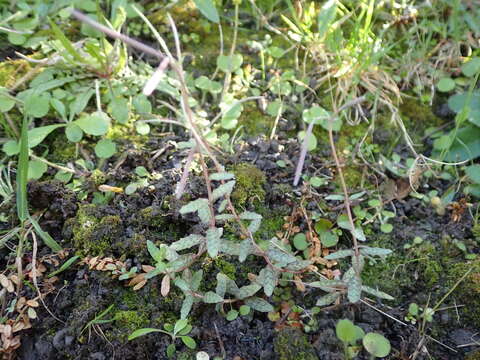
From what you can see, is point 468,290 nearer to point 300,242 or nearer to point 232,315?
point 300,242

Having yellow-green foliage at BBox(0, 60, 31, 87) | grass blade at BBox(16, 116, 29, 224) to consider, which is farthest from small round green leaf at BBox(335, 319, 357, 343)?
yellow-green foliage at BBox(0, 60, 31, 87)

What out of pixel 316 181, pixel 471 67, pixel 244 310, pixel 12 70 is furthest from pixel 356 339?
pixel 12 70

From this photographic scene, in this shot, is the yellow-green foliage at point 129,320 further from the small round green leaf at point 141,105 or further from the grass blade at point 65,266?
the small round green leaf at point 141,105

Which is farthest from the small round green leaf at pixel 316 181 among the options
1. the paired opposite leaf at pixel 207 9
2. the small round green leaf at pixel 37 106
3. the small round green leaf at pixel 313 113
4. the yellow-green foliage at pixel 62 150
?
the small round green leaf at pixel 37 106

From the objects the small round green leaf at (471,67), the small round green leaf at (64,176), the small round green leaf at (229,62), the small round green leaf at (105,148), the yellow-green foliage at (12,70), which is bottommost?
the small round green leaf at (64,176)

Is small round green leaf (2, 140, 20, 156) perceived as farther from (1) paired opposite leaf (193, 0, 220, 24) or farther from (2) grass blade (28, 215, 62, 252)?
(1) paired opposite leaf (193, 0, 220, 24)

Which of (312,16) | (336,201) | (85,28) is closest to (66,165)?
(85,28)
